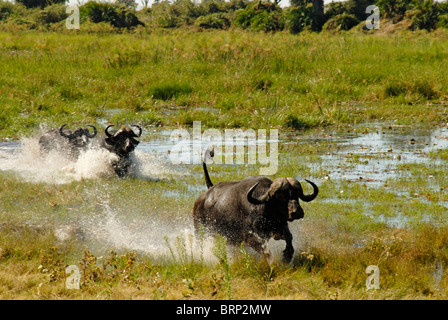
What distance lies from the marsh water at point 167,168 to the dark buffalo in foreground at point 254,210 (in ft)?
2.30

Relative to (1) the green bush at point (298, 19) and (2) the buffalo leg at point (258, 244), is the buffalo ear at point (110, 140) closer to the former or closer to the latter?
(2) the buffalo leg at point (258, 244)

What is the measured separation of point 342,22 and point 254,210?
106 ft

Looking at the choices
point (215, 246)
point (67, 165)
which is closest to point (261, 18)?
point (67, 165)

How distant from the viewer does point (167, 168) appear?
33.8 ft

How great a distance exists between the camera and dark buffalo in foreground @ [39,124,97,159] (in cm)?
1089

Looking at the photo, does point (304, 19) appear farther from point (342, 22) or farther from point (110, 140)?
point (110, 140)

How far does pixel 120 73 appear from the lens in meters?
18.9

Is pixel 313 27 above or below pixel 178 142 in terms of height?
above

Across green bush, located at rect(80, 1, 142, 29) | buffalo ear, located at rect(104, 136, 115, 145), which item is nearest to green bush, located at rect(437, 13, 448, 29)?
green bush, located at rect(80, 1, 142, 29)
